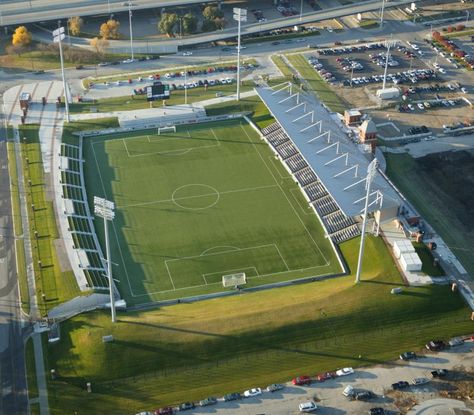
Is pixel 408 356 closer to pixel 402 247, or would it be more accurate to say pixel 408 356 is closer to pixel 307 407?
pixel 307 407

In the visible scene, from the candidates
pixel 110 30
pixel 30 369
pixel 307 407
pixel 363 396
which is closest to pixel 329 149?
pixel 363 396

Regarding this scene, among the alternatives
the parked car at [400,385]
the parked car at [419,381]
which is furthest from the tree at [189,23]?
the parked car at [419,381]

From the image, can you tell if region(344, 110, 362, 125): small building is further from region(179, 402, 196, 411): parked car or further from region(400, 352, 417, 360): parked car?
region(179, 402, 196, 411): parked car

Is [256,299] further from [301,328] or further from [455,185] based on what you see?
[455,185]

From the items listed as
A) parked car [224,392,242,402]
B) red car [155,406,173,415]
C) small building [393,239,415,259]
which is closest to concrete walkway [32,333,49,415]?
red car [155,406,173,415]

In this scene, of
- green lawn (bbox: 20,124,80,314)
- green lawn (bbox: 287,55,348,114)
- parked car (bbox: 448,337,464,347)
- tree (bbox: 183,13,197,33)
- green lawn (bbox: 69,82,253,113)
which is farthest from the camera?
tree (bbox: 183,13,197,33)

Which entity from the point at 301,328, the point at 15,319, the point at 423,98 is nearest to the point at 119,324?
the point at 15,319
